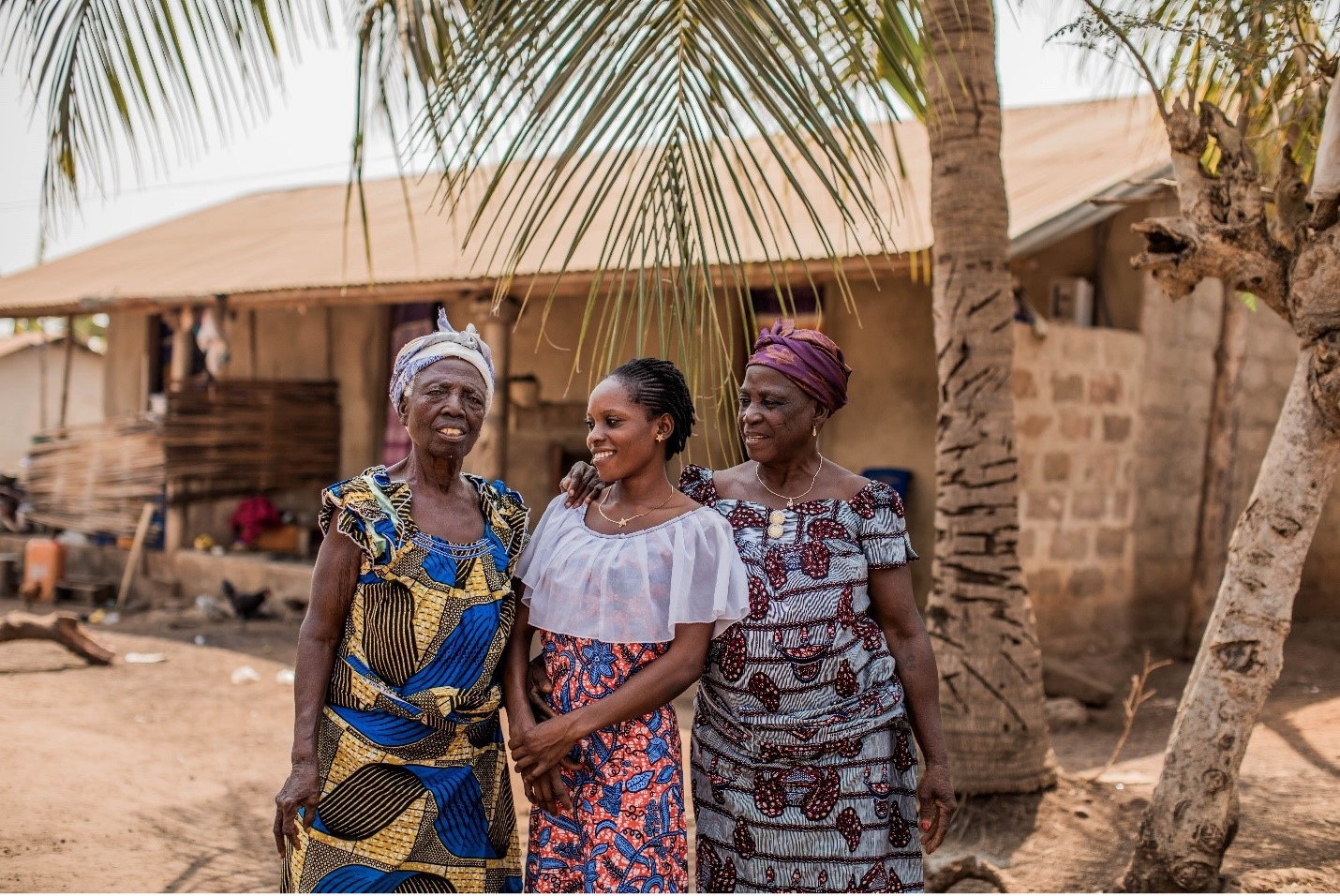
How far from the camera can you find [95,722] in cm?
675

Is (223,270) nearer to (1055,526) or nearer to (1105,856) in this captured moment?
(1055,526)

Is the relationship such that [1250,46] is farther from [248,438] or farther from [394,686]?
[248,438]

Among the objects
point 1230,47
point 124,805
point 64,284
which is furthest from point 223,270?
point 1230,47

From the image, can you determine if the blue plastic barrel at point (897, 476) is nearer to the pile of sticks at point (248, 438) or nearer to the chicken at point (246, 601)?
the chicken at point (246, 601)

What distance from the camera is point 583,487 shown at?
2627 millimetres

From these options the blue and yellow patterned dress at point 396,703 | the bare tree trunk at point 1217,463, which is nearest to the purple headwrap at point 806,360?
the blue and yellow patterned dress at point 396,703

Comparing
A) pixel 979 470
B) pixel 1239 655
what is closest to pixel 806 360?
pixel 1239 655

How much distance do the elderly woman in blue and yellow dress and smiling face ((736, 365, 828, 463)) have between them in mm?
614

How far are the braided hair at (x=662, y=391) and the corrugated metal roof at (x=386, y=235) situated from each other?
215cm

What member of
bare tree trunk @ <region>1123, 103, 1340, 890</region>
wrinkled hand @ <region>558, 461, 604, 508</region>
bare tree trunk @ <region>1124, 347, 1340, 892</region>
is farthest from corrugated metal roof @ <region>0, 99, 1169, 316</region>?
wrinkled hand @ <region>558, 461, 604, 508</region>

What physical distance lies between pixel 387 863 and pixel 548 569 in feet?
2.26

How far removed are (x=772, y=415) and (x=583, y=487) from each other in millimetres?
442

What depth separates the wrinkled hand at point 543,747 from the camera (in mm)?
2383

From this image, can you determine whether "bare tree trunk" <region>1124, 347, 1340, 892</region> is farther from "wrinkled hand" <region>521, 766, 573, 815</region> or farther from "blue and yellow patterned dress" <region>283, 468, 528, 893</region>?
→ "blue and yellow patterned dress" <region>283, 468, 528, 893</region>
